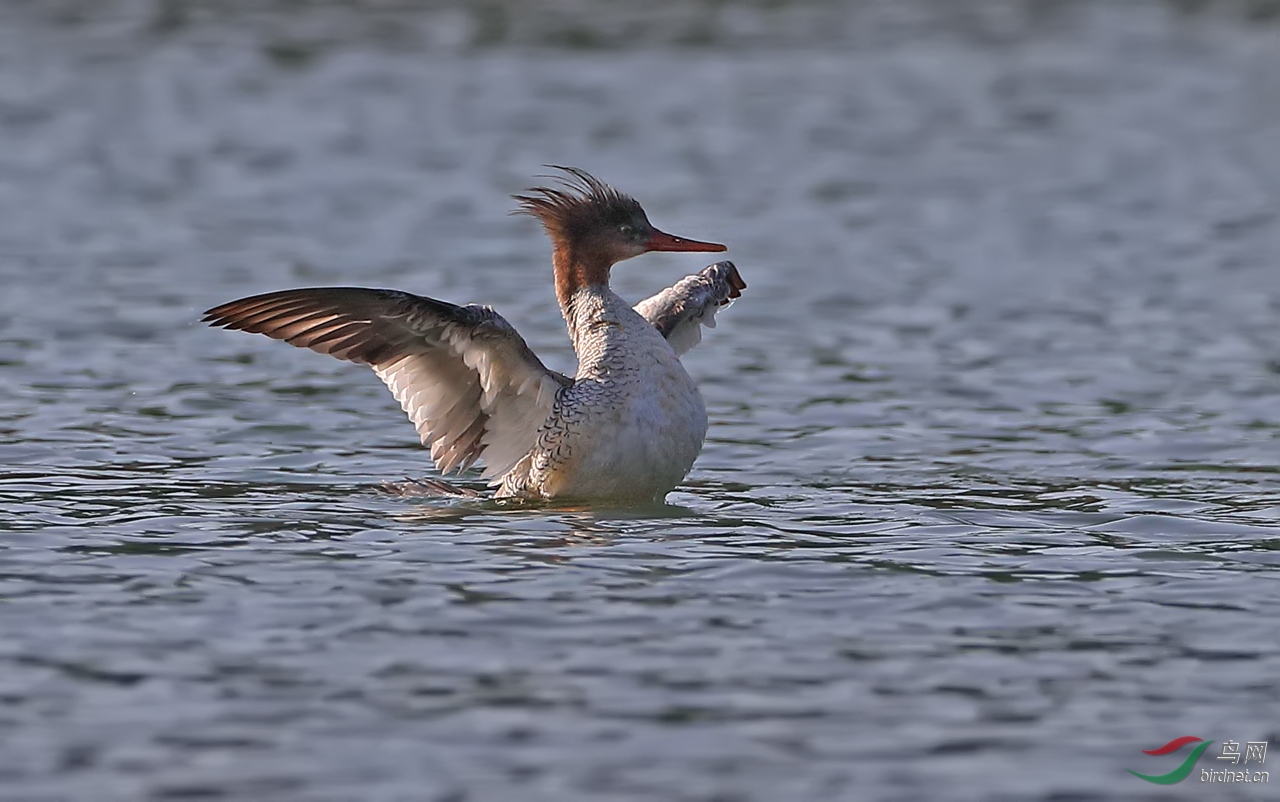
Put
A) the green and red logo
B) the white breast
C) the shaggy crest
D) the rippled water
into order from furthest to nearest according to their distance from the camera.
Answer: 1. the shaggy crest
2. the white breast
3. the rippled water
4. the green and red logo

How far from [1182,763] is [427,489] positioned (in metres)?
4.22

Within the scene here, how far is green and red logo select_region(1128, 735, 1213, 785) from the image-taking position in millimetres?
5250

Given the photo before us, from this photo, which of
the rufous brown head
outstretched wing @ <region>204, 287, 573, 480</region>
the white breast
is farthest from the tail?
the rufous brown head

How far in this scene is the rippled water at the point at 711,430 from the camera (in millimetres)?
5547

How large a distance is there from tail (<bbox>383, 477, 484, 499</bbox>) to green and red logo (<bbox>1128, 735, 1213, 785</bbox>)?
4070 millimetres

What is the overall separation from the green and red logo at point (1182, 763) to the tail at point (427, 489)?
407cm

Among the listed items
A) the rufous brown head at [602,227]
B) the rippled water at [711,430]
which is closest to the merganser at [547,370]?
the rufous brown head at [602,227]

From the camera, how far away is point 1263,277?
13.1 m

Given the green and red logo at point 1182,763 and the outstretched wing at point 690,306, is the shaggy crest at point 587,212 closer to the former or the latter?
the outstretched wing at point 690,306

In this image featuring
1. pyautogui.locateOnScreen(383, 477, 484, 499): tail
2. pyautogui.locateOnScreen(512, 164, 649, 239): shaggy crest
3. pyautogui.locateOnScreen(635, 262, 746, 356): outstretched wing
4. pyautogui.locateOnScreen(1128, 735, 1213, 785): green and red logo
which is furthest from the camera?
pyautogui.locateOnScreen(635, 262, 746, 356): outstretched wing

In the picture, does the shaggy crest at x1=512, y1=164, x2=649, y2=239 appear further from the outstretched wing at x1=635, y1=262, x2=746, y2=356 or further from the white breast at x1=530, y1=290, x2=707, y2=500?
the outstretched wing at x1=635, y1=262, x2=746, y2=356

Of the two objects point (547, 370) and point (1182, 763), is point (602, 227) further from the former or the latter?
point (1182, 763)

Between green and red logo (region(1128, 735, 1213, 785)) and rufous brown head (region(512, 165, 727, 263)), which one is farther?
rufous brown head (region(512, 165, 727, 263))

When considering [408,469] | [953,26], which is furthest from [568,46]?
[408,469]
